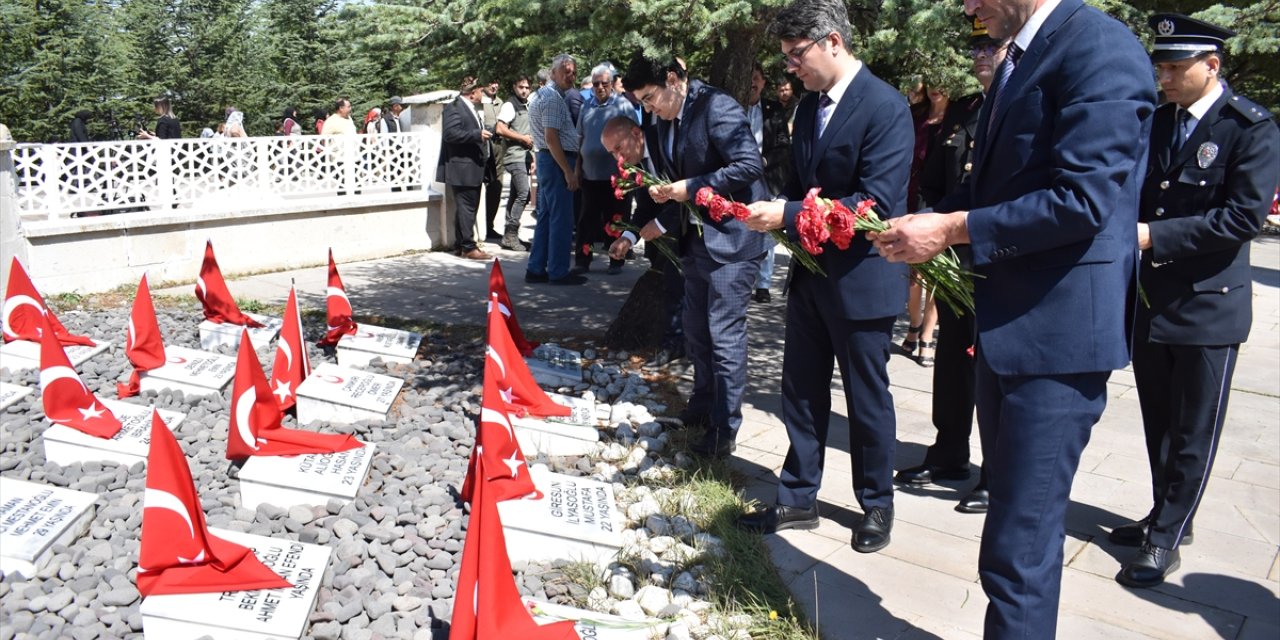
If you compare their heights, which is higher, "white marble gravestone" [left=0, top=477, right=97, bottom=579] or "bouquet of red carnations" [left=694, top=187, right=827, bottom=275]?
"bouquet of red carnations" [left=694, top=187, right=827, bottom=275]

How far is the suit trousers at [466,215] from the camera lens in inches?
455

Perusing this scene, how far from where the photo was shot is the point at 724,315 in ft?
16.3

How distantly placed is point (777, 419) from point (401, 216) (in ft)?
23.6

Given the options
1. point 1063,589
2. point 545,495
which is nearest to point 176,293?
point 545,495

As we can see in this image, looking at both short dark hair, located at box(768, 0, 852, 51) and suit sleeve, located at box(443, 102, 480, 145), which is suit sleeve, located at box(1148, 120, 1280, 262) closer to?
short dark hair, located at box(768, 0, 852, 51)

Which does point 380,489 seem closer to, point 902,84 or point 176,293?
point 902,84

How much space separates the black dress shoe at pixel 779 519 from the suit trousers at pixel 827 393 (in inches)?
1.4

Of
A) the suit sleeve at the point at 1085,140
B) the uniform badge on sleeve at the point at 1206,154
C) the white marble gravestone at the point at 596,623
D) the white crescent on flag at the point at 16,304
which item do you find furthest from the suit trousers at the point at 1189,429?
the white crescent on flag at the point at 16,304

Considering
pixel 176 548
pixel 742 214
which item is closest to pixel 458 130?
pixel 742 214

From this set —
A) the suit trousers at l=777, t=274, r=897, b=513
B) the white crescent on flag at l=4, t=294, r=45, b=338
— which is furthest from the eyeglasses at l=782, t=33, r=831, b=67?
the white crescent on flag at l=4, t=294, r=45, b=338

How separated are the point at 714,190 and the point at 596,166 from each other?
4.28 metres

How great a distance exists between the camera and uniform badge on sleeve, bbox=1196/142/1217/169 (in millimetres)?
3752

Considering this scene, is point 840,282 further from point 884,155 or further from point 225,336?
point 225,336

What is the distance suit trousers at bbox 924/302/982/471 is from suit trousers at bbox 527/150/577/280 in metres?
5.31
